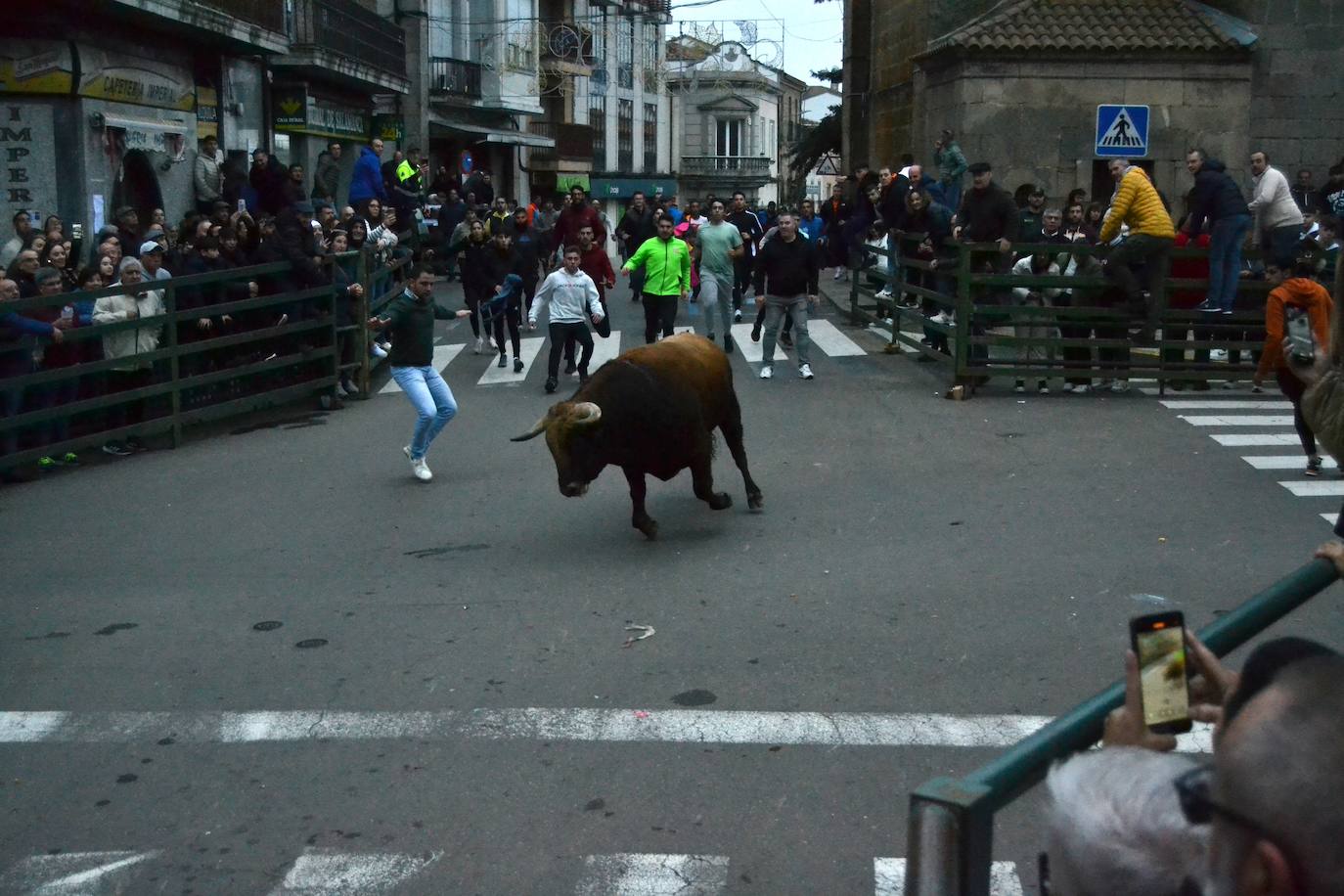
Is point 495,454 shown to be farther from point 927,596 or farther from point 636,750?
point 636,750

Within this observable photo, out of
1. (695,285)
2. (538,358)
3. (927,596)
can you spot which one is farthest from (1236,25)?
(927,596)

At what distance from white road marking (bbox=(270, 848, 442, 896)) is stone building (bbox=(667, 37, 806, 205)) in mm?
76328

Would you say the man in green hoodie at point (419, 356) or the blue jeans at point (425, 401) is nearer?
the blue jeans at point (425, 401)

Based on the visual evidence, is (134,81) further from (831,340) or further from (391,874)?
(391,874)

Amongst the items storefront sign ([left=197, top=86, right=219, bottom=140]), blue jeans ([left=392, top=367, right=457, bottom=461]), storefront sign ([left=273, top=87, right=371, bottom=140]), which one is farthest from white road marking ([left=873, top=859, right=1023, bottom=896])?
storefront sign ([left=273, top=87, right=371, bottom=140])

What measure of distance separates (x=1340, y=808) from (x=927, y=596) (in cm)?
703

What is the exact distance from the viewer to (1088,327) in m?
16.2

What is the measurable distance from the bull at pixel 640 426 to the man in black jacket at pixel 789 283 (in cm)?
645

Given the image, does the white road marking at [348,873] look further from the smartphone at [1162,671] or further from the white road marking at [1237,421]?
the white road marking at [1237,421]

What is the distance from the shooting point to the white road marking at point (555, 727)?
6.58 metres

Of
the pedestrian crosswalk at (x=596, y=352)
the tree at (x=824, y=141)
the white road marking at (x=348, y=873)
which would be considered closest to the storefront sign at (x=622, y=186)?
the tree at (x=824, y=141)

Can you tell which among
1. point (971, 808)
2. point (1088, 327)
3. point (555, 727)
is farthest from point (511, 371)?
point (971, 808)

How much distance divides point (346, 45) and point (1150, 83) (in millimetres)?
16398

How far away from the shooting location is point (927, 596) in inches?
346
